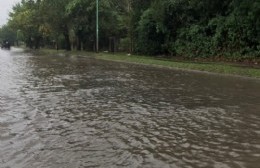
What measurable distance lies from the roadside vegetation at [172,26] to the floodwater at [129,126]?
11924 mm

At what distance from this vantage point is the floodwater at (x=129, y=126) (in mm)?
7949

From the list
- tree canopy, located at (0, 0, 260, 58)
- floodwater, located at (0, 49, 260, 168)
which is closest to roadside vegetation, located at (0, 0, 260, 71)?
tree canopy, located at (0, 0, 260, 58)

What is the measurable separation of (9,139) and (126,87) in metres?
9.83

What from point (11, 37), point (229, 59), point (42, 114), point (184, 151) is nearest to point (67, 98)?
point (42, 114)

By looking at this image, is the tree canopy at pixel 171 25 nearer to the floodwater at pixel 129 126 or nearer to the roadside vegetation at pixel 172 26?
the roadside vegetation at pixel 172 26

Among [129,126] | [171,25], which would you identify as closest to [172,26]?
[171,25]

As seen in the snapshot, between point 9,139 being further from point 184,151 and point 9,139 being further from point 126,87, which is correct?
point 126,87

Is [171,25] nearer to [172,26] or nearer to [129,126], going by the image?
[172,26]

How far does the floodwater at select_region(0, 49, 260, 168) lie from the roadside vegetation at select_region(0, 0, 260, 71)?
1192 cm

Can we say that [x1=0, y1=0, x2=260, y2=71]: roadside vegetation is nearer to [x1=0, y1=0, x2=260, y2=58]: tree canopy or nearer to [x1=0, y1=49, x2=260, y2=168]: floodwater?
[x1=0, y1=0, x2=260, y2=58]: tree canopy

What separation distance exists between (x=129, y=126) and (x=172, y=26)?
30207 mm

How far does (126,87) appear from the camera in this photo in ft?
61.6

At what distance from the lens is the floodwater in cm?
795

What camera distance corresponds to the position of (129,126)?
10.7 m
